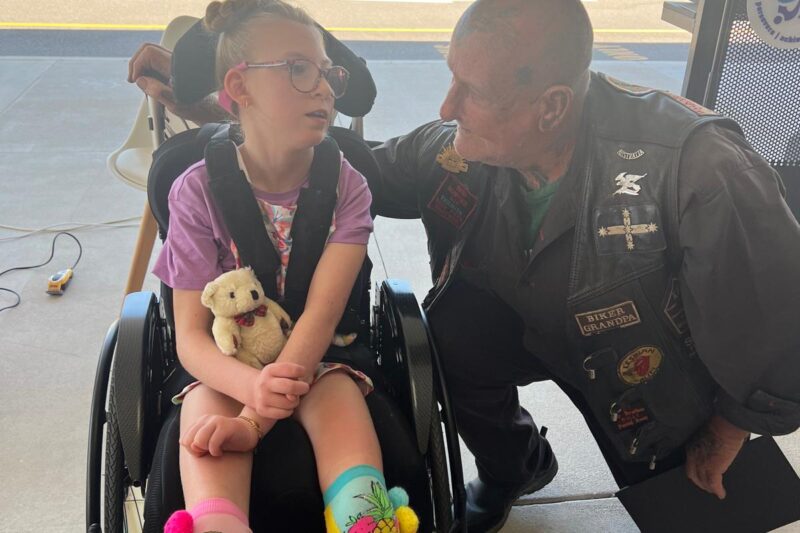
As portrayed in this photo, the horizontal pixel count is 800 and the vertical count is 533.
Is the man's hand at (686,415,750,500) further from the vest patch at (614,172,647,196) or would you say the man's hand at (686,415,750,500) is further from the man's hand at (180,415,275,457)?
the man's hand at (180,415,275,457)

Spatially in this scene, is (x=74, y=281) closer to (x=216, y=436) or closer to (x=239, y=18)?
(x=239, y=18)

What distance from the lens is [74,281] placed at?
9.23 feet

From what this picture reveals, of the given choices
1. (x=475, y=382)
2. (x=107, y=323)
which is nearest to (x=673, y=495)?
(x=475, y=382)

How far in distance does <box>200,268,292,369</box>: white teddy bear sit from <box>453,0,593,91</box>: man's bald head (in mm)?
593

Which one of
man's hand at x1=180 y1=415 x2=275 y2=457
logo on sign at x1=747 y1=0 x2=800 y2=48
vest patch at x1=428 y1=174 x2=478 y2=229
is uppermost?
logo on sign at x1=747 y1=0 x2=800 y2=48

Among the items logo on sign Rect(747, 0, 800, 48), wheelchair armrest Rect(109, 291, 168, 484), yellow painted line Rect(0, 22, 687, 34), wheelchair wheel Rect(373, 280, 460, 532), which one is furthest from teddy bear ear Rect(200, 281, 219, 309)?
yellow painted line Rect(0, 22, 687, 34)

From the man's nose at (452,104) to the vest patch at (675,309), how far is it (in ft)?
1.66

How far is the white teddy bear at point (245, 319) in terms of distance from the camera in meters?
1.27

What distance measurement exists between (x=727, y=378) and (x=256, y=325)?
0.84 meters

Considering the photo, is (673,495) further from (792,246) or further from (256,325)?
(256,325)

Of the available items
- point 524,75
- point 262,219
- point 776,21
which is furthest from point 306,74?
point 776,21

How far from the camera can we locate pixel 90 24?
21.3 feet

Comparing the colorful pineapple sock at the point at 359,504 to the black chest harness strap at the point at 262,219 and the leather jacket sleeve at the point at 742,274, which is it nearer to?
the black chest harness strap at the point at 262,219

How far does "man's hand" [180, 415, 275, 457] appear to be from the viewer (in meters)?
1.11
